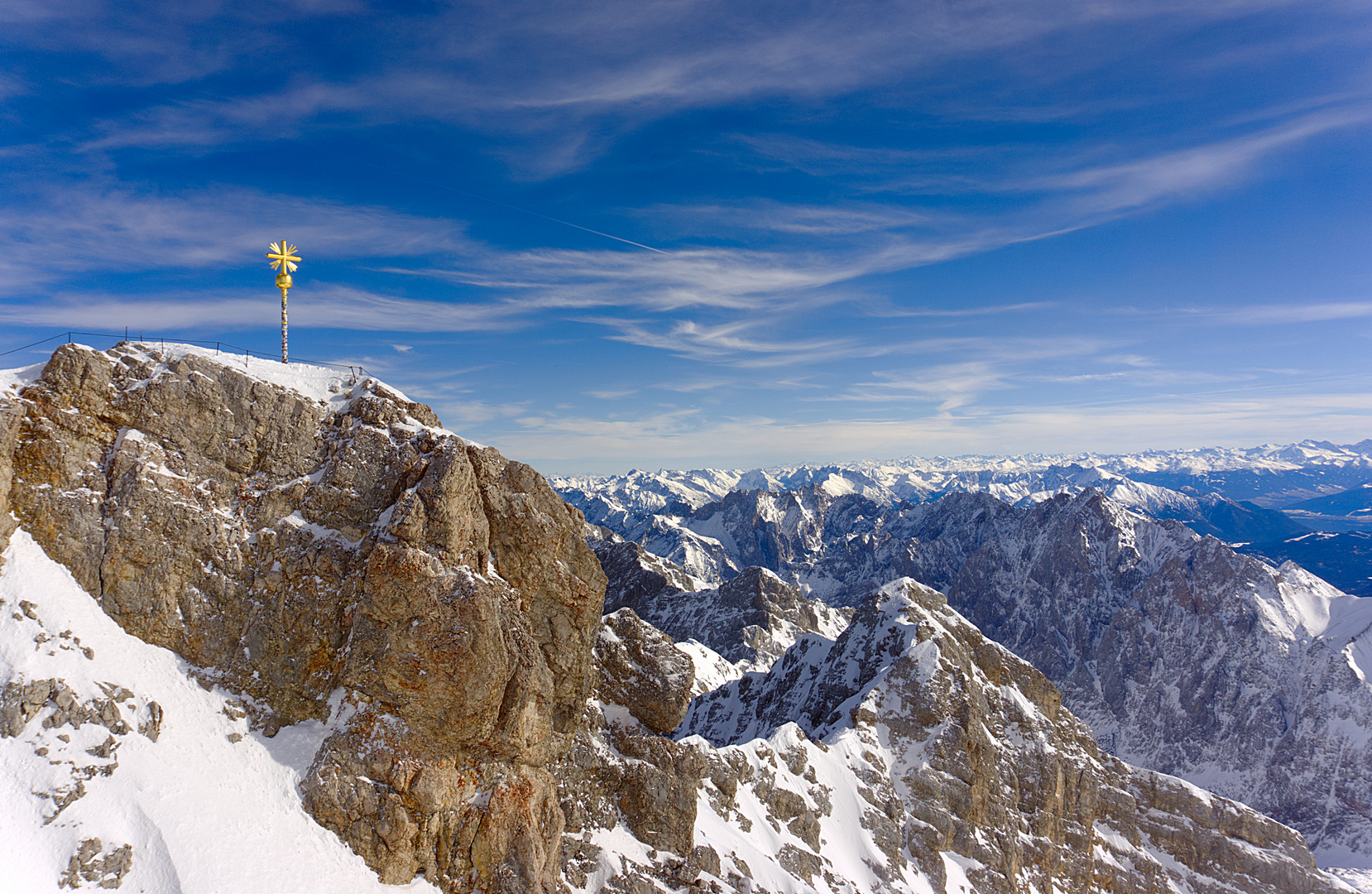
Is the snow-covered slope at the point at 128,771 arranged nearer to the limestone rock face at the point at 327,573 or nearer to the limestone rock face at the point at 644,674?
the limestone rock face at the point at 327,573

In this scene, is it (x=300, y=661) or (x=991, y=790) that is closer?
(x=300, y=661)

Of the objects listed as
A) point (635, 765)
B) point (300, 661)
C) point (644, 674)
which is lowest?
point (635, 765)

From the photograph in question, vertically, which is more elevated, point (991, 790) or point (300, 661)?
point (300, 661)

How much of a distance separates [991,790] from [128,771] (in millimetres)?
99787

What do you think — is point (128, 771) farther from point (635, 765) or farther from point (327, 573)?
point (635, 765)

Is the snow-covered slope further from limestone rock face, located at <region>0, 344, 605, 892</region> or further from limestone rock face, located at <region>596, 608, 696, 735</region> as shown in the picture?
limestone rock face, located at <region>596, 608, 696, 735</region>

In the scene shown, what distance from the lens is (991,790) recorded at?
9719 centimetres

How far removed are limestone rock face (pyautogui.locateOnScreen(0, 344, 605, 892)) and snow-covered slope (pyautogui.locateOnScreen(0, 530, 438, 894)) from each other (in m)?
1.37

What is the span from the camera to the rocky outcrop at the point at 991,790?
9000 centimetres

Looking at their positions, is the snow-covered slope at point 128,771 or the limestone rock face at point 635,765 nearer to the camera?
the snow-covered slope at point 128,771

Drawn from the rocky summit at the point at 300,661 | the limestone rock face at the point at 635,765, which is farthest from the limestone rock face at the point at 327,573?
the limestone rock face at the point at 635,765

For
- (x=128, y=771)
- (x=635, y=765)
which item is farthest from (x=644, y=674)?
(x=128, y=771)

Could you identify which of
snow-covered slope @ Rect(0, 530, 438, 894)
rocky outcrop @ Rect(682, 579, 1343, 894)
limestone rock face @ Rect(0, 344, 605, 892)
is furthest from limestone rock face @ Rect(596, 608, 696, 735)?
snow-covered slope @ Rect(0, 530, 438, 894)

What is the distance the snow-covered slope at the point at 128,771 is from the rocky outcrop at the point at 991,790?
189ft
